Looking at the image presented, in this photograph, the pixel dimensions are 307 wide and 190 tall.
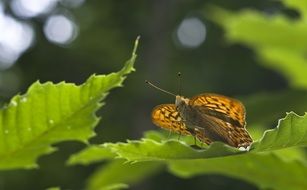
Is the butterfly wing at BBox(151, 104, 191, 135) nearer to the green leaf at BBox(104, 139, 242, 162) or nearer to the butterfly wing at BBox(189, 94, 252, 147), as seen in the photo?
the butterfly wing at BBox(189, 94, 252, 147)

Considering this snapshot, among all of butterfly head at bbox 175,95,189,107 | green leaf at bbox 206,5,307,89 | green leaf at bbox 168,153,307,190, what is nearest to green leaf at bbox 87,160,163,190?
green leaf at bbox 168,153,307,190

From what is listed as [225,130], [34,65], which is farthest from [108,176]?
[34,65]

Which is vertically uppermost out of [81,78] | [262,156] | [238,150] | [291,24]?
[291,24]

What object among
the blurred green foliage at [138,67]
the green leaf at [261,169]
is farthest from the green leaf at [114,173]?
the blurred green foliage at [138,67]

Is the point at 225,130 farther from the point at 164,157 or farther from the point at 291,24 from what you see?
the point at 291,24

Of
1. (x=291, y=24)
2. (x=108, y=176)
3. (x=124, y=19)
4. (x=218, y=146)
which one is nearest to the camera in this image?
(x=218, y=146)

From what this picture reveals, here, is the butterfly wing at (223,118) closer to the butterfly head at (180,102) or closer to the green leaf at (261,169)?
the butterfly head at (180,102)

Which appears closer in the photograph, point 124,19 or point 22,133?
point 22,133
